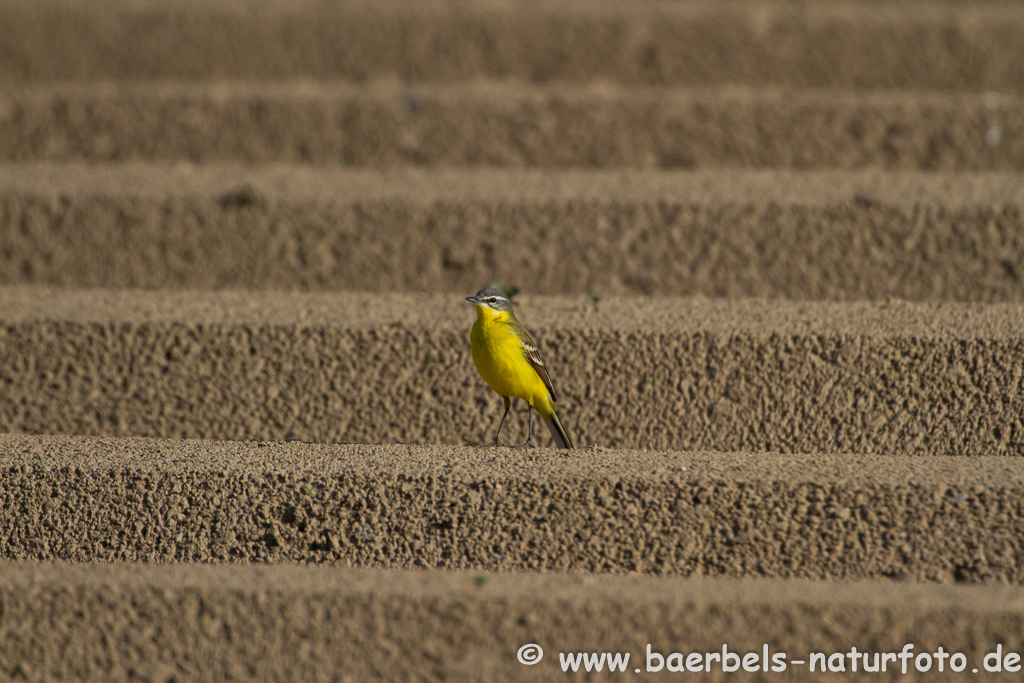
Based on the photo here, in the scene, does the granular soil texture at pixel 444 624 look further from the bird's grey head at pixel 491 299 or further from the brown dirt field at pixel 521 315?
the bird's grey head at pixel 491 299

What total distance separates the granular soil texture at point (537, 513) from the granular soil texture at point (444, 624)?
0.55 ft

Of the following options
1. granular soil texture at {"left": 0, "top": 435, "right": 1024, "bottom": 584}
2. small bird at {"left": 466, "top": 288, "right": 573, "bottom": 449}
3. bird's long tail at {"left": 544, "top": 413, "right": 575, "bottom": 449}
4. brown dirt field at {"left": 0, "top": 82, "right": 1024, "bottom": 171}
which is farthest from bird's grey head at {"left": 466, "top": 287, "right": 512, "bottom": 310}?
brown dirt field at {"left": 0, "top": 82, "right": 1024, "bottom": 171}

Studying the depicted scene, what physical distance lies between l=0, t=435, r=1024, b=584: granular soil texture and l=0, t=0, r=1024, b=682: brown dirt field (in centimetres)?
1

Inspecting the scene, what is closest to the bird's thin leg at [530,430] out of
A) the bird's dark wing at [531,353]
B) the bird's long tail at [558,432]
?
the bird's long tail at [558,432]

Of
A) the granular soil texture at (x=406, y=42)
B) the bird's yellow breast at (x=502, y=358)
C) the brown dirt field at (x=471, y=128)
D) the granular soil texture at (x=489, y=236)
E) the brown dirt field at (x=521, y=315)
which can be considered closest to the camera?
the brown dirt field at (x=521, y=315)

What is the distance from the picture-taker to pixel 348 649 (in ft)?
8.56

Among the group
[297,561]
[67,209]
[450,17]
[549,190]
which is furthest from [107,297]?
[450,17]

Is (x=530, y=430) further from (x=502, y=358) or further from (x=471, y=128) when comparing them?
(x=471, y=128)

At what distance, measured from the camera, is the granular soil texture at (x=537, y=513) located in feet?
9.34

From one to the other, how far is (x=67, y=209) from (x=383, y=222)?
1827 mm

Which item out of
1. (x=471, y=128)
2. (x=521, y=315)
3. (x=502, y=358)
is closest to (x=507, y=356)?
(x=502, y=358)

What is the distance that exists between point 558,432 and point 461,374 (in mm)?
577

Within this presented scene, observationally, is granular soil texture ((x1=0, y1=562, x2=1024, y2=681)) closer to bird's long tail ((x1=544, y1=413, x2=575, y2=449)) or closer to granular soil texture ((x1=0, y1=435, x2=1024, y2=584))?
granular soil texture ((x1=0, y1=435, x2=1024, y2=584))

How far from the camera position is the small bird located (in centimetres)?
344
